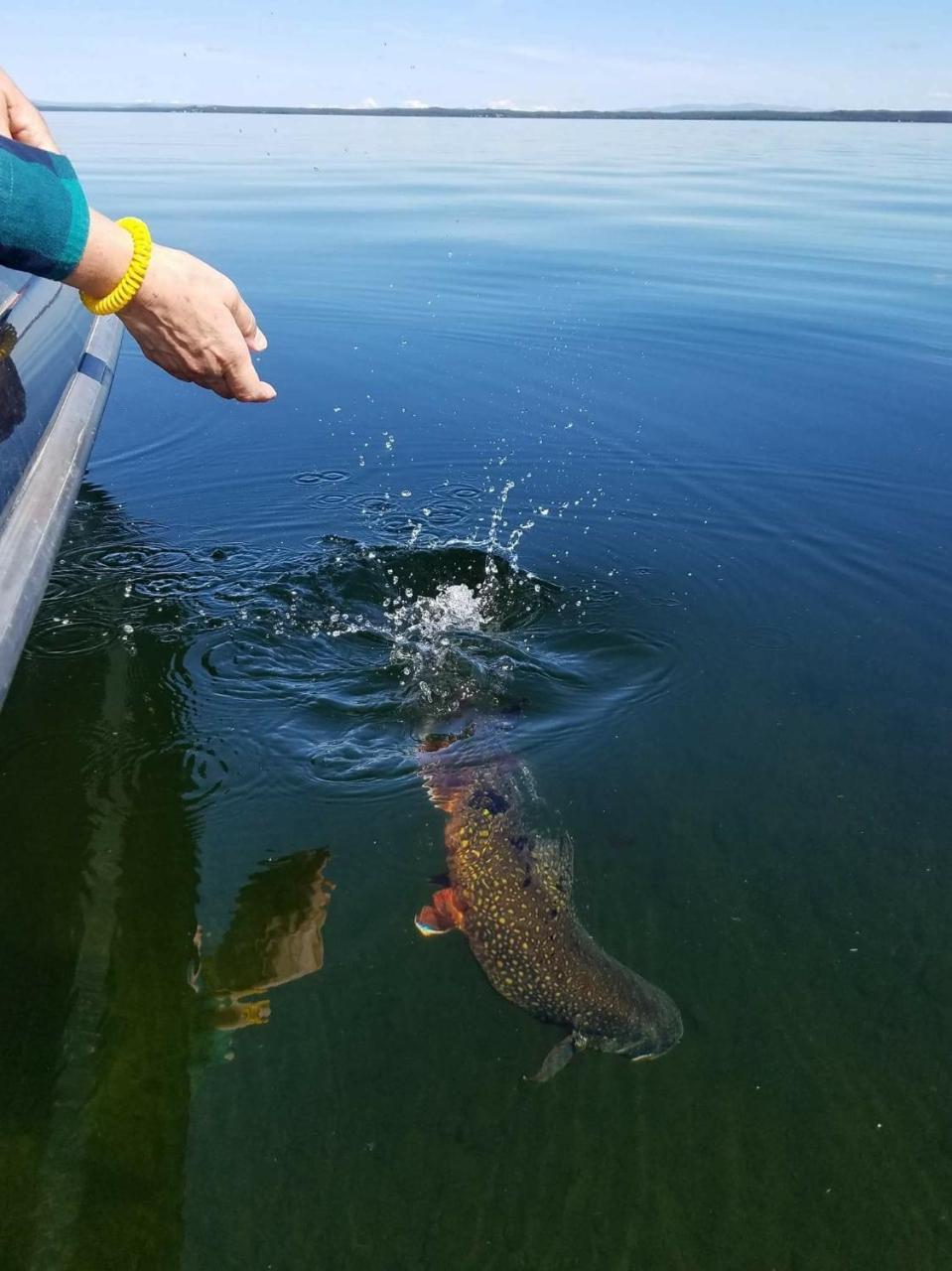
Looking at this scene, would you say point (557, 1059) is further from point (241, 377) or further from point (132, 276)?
point (132, 276)

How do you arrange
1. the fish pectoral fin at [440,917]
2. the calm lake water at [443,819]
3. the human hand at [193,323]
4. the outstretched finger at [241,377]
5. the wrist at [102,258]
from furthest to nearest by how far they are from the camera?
the fish pectoral fin at [440,917] < the calm lake water at [443,819] < the outstretched finger at [241,377] < the human hand at [193,323] < the wrist at [102,258]

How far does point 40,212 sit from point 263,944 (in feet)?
9.38

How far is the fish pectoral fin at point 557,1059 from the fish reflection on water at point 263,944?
0.97 m

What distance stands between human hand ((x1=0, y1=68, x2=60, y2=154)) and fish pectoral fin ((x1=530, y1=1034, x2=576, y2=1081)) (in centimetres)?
344

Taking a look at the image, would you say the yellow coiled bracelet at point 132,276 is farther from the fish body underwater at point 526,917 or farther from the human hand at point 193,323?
the fish body underwater at point 526,917

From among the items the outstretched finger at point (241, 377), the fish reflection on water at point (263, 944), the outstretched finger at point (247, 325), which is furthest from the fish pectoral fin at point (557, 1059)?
the outstretched finger at point (247, 325)

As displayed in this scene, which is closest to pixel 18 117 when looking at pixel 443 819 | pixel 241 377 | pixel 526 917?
pixel 241 377

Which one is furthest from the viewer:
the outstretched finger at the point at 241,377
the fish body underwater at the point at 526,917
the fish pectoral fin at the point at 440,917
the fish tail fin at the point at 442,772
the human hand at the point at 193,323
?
the fish tail fin at the point at 442,772

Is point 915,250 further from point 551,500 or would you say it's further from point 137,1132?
point 137,1132

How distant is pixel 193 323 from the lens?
2652 millimetres

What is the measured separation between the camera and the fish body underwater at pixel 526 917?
3701 millimetres

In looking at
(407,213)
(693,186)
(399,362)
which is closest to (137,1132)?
(399,362)

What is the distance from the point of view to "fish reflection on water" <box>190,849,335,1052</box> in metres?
3.80

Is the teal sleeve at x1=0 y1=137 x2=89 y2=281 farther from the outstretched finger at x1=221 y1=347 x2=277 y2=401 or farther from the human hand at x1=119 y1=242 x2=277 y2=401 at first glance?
the outstretched finger at x1=221 y1=347 x2=277 y2=401
